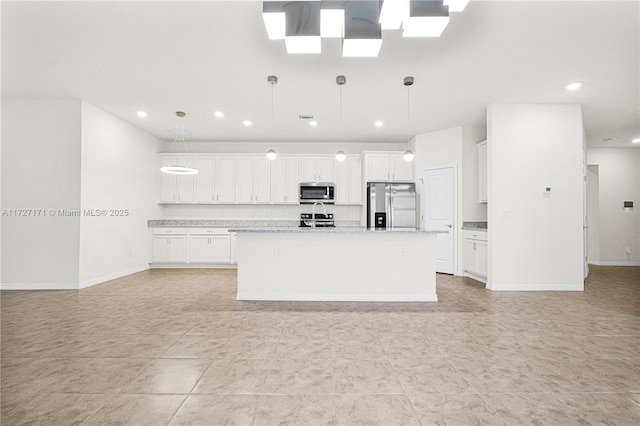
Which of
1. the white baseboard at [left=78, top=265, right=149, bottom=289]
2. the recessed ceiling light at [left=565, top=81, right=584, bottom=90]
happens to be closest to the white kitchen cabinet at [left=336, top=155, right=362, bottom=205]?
the recessed ceiling light at [left=565, top=81, right=584, bottom=90]

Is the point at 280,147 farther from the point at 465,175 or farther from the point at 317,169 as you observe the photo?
the point at 465,175

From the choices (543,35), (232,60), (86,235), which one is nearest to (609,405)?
(543,35)

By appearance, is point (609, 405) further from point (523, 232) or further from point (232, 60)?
point (232, 60)

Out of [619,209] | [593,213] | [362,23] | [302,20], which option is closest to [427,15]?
[362,23]

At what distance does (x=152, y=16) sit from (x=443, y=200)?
550 centimetres

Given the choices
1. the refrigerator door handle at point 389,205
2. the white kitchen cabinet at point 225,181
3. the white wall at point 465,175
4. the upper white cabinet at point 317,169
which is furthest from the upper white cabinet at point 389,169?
the white kitchen cabinet at point 225,181

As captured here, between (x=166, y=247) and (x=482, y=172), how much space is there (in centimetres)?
674

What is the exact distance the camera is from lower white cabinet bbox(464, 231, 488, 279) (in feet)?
16.7

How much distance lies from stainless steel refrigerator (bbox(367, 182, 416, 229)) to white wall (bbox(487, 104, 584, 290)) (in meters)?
1.70

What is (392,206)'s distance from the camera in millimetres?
6293

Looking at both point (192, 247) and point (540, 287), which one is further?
point (192, 247)

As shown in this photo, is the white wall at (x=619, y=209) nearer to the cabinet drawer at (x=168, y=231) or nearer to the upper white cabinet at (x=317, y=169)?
the upper white cabinet at (x=317, y=169)

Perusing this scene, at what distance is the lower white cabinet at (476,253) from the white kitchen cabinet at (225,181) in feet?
16.6

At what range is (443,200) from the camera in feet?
20.1
